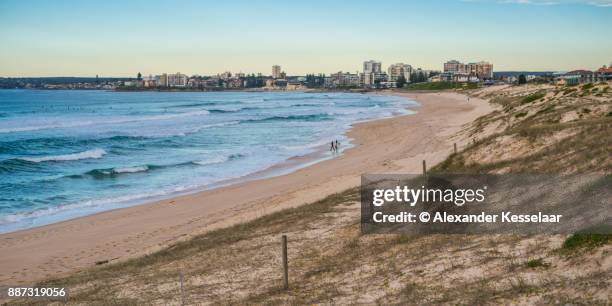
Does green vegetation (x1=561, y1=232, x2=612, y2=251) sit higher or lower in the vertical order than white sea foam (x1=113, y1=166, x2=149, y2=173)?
higher

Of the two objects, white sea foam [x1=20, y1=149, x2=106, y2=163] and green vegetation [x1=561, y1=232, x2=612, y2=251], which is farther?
white sea foam [x1=20, y1=149, x2=106, y2=163]

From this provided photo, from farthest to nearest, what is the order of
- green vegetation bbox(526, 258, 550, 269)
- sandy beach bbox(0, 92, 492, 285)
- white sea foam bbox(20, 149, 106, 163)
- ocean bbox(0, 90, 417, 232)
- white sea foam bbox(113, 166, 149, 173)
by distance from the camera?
white sea foam bbox(20, 149, 106, 163), white sea foam bbox(113, 166, 149, 173), ocean bbox(0, 90, 417, 232), sandy beach bbox(0, 92, 492, 285), green vegetation bbox(526, 258, 550, 269)

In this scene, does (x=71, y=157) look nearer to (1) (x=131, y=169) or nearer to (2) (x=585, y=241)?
(1) (x=131, y=169)

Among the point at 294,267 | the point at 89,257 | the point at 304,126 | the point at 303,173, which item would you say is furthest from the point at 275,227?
the point at 304,126

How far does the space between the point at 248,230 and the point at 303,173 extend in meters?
15.5

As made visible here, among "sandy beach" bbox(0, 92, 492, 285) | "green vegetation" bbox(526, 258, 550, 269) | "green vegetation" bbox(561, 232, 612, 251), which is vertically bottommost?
"sandy beach" bbox(0, 92, 492, 285)

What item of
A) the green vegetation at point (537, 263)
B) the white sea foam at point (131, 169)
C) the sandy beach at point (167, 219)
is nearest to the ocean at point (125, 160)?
the white sea foam at point (131, 169)

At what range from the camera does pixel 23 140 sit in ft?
183

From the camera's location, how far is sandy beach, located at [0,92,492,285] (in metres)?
18.5

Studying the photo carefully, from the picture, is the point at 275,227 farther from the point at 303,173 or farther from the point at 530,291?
the point at 303,173

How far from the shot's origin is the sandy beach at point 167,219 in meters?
18.5

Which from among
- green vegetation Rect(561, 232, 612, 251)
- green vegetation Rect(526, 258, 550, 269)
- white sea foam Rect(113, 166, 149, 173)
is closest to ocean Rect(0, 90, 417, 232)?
white sea foam Rect(113, 166, 149, 173)

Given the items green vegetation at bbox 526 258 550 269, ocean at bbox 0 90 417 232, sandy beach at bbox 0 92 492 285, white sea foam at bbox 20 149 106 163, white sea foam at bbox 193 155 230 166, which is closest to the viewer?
green vegetation at bbox 526 258 550 269

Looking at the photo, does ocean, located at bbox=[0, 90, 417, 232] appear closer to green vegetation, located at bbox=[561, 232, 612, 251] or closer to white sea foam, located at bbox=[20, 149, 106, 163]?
white sea foam, located at bbox=[20, 149, 106, 163]
